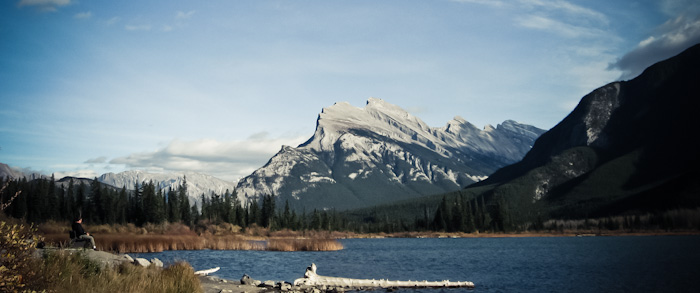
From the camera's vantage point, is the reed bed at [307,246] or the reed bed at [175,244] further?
the reed bed at [307,246]

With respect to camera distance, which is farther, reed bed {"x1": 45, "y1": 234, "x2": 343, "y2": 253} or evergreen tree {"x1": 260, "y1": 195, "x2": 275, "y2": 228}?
evergreen tree {"x1": 260, "y1": 195, "x2": 275, "y2": 228}

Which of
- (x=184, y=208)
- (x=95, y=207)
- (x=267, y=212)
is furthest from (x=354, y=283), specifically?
(x=267, y=212)

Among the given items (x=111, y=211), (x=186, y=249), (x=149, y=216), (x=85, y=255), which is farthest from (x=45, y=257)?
(x=111, y=211)

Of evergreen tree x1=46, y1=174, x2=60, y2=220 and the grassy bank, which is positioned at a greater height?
evergreen tree x1=46, y1=174, x2=60, y2=220

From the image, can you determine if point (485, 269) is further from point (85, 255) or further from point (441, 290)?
point (85, 255)

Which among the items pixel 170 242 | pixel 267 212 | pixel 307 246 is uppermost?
pixel 267 212

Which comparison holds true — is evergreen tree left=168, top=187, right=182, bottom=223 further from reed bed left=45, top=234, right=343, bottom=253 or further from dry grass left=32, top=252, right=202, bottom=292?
dry grass left=32, top=252, right=202, bottom=292

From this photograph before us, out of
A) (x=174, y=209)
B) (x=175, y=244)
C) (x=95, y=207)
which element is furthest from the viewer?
(x=95, y=207)

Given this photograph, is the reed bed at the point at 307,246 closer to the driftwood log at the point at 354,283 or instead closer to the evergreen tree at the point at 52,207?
the driftwood log at the point at 354,283

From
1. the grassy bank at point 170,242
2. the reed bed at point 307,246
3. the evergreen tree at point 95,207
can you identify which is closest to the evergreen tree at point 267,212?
the grassy bank at point 170,242

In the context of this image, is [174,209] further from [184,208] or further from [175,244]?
[175,244]

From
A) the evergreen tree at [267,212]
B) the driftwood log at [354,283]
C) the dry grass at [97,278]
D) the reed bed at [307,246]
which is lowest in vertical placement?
the driftwood log at [354,283]

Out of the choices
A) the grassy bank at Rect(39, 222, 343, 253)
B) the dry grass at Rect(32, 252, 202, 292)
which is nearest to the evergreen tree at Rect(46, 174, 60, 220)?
the grassy bank at Rect(39, 222, 343, 253)

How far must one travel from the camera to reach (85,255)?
22406mm
